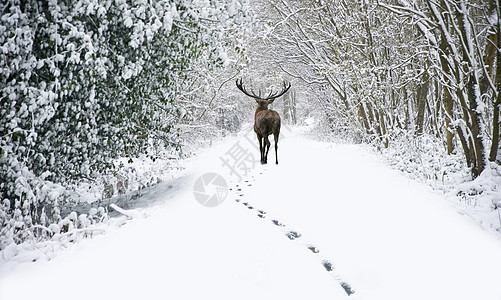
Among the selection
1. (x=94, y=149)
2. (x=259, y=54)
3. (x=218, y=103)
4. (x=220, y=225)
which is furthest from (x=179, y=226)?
(x=218, y=103)

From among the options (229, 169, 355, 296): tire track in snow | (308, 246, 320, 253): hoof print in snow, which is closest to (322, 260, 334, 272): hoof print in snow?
(229, 169, 355, 296): tire track in snow

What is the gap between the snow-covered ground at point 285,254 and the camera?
2.33 metres

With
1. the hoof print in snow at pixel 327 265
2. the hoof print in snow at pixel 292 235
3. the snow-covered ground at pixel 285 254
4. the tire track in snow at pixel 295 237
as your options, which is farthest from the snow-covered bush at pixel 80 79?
the hoof print in snow at pixel 327 265

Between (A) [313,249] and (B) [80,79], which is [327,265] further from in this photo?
(B) [80,79]

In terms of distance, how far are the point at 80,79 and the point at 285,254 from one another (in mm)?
3384

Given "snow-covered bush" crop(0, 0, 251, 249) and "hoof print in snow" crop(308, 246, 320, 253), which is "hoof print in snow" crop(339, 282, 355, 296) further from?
"snow-covered bush" crop(0, 0, 251, 249)

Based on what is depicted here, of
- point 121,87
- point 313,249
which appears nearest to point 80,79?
point 121,87

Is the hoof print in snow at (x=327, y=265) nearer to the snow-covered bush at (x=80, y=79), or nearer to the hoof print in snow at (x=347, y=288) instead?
the hoof print in snow at (x=347, y=288)

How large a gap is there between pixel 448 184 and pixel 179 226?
452 cm

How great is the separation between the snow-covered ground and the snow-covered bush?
3.84 ft

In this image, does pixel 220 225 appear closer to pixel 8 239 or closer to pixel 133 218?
pixel 133 218

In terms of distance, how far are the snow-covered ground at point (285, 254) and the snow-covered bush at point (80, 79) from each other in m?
1.17

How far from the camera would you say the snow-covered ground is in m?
2.33

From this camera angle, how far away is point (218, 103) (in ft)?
60.5
